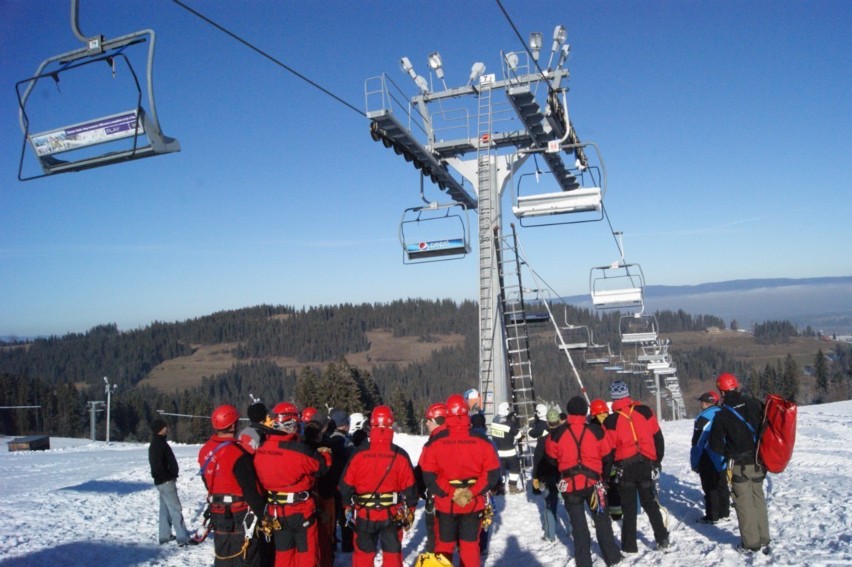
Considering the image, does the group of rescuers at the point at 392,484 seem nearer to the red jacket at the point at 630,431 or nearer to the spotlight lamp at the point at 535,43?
the red jacket at the point at 630,431

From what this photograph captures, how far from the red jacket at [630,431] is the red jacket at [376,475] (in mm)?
2899

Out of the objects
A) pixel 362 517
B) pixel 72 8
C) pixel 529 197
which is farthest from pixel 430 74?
pixel 362 517

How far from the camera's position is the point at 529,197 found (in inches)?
504

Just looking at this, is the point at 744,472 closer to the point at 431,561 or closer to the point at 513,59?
the point at 431,561

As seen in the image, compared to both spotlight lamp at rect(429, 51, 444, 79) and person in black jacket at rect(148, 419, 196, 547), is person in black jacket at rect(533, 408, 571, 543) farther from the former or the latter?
spotlight lamp at rect(429, 51, 444, 79)

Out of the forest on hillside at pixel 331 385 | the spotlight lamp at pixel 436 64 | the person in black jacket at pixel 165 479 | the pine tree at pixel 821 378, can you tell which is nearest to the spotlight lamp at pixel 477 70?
the spotlight lamp at pixel 436 64

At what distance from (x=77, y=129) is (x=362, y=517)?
179 inches

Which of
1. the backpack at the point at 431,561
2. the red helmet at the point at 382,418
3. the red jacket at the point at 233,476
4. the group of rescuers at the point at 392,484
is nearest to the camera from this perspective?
the backpack at the point at 431,561

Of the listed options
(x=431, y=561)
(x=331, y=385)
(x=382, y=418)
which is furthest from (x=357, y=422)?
(x=331, y=385)

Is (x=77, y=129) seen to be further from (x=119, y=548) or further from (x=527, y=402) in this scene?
(x=527, y=402)

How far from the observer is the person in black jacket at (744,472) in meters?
7.49

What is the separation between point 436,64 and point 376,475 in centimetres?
1188

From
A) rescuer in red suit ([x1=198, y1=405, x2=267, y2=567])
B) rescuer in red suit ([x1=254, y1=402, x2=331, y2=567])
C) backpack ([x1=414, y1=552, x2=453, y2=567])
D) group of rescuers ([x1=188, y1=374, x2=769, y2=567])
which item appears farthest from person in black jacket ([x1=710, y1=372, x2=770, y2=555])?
rescuer in red suit ([x1=198, y1=405, x2=267, y2=567])

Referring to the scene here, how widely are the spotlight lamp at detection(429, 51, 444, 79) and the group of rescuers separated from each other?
10376 mm
